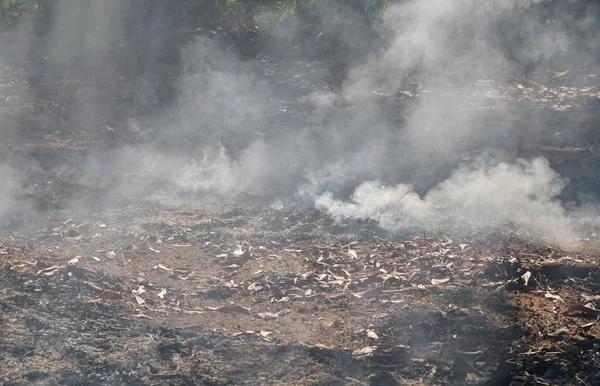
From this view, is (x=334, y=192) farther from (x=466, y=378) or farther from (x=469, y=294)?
(x=466, y=378)

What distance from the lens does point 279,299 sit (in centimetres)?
492

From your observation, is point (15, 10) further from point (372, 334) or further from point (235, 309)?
point (372, 334)

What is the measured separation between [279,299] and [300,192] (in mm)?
2209

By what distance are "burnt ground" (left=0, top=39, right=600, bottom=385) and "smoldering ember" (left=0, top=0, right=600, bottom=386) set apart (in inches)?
0.8

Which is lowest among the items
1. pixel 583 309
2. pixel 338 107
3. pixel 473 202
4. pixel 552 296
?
pixel 583 309

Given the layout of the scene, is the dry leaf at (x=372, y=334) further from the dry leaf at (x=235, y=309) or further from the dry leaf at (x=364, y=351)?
the dry leaf at (x=235, y=309)

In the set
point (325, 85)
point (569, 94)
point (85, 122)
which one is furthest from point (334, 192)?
point (569, 94)

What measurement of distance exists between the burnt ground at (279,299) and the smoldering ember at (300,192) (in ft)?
0.07

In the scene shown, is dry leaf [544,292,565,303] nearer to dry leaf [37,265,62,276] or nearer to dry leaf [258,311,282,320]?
dry leaf [258,311,282,320]

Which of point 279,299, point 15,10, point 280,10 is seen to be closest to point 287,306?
point 279,299

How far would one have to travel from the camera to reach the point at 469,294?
188 inches

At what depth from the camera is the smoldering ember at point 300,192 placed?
4113 mm

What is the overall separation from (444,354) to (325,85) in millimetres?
5985

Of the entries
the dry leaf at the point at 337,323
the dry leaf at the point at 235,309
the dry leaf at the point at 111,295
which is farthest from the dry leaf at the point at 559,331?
the dry leaf at the point at 111,295
